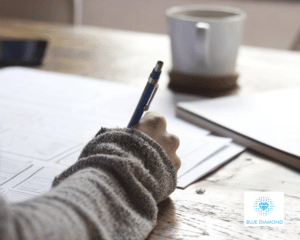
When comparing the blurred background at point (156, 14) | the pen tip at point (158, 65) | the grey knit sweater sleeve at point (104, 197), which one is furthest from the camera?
the blurred background at point (156, 14)

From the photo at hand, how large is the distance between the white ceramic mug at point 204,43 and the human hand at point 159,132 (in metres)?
0.34

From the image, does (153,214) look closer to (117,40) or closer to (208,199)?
(208,199)

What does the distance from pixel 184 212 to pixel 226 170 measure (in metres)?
0.11

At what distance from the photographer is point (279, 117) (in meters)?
0.59

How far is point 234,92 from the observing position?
0.78 metres

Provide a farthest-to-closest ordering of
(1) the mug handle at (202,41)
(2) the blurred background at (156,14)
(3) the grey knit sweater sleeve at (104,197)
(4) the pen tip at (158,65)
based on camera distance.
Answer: (2) the blurred background at (156,14)
(1) the mug handle at (202,41)
(4) the pen tip at (158,65)
(3) the grey knit sweater sleeve at (104,197)

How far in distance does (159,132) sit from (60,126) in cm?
20

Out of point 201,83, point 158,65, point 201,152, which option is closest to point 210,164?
point 201,152

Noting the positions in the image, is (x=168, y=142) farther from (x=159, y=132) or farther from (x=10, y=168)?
(x=10, y=168)

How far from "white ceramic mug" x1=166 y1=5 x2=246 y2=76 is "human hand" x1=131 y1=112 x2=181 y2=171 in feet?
1.10

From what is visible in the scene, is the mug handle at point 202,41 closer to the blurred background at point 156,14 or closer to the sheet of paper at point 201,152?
the sheet of paper at point 201,152

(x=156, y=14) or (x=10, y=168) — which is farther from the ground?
(x=10, y=168)

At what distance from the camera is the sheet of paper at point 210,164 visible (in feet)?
1.46

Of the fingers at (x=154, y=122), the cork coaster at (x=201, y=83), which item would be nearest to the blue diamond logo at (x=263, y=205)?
the fingers at (x=154, y=122)
